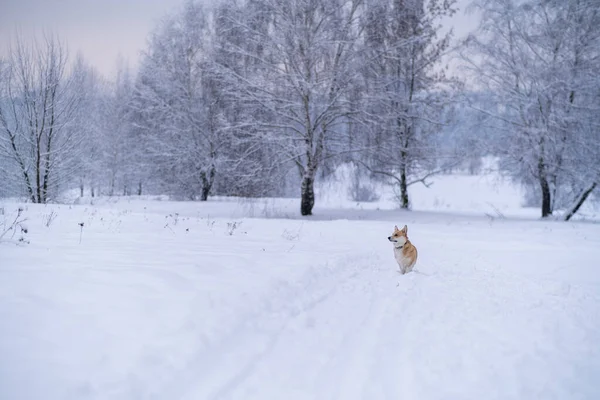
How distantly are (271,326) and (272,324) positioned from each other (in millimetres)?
42

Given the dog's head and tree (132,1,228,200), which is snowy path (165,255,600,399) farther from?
tree (132,1,228,200)

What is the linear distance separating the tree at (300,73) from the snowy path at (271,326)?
320 inches

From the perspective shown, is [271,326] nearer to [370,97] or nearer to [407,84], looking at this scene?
[370,97]

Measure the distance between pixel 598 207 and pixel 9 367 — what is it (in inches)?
714

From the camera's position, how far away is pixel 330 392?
2.49 meters

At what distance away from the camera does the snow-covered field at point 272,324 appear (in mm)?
2326

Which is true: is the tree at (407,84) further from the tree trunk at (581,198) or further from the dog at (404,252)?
the dog at (404,252)

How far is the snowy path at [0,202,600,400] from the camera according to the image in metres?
2.32

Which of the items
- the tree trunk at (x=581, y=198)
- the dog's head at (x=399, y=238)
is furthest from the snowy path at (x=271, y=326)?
the tree trunk at (x=581, y=198)

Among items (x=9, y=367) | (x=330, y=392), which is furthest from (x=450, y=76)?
(x=9, y=367)

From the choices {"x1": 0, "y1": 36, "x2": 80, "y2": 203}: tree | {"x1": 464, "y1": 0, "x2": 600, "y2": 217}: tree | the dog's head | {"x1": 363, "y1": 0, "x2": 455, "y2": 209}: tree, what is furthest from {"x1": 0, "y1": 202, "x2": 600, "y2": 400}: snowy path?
{"x1": 0, "y1": 36, "x2": 80, "y2": 203}: tree

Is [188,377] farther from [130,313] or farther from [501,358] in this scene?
[501,358]

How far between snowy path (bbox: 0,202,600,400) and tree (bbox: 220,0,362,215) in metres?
8.14

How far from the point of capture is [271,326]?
136 inches
